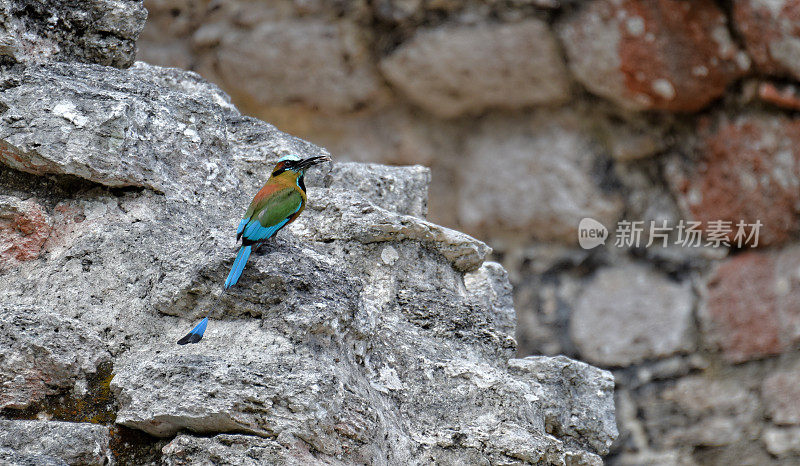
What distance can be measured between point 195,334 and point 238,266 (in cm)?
12

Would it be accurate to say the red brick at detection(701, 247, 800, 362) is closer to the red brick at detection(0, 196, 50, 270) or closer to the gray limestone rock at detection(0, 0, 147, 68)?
the gray limestone rock at detection(0, 0, 147, 68)

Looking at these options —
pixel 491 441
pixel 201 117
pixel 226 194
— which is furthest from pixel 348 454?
pixel 201 117

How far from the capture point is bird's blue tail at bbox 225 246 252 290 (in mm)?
1419

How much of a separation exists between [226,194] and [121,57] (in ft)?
1.24

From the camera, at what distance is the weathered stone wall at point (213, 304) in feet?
4.36

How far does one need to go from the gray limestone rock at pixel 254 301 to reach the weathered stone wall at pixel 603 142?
1.49 m

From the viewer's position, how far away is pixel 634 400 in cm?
330

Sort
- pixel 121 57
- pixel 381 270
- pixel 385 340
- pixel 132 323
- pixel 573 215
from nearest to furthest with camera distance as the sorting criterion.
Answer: pixel 132 323
pixel 385 340
pixel 381 270
pixel 121 57
pixel 573 215

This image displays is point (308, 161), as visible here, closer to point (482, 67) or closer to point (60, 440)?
point (60, 440)

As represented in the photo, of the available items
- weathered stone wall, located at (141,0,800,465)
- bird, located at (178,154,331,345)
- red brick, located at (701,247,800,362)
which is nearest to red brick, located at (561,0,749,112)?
weathered stone wall, located at (141,0,800,465)

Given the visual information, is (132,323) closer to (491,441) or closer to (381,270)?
(381,270)

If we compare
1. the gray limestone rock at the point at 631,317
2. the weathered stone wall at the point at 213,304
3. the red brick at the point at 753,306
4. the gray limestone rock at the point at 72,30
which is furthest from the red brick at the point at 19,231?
the red brick at the point at 753,306

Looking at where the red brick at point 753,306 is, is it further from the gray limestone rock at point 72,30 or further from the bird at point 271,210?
the gray limestone rock at point 72,30

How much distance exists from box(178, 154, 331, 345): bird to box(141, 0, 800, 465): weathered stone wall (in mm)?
1720
